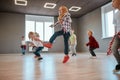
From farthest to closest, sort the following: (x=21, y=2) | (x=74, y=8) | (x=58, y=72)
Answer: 1. (x=74, y=8)
2. (x=21, y=2)
3. (x=58, y=72)

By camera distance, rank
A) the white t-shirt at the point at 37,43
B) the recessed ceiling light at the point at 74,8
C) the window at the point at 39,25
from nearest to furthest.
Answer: the white t-shirt at the point at 37,43
the recessed ceiling light at the point at 74,8
the window at the point at 39,25

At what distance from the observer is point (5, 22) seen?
400 inches

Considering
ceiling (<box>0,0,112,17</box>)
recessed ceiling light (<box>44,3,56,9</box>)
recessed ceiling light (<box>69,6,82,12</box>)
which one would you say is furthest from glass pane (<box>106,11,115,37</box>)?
recessed ceiling light (<box>44,3,56,9</box>)

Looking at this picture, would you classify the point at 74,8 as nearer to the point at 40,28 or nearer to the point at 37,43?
the point at 40,28

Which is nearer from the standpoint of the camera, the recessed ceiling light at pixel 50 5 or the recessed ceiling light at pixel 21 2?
the recessed ceiling light at pixel 21 2

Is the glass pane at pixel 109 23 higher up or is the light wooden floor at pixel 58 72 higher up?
the glass pane at pixel 109 23

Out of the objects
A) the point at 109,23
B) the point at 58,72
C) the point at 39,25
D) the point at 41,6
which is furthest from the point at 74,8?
the point at 58,72

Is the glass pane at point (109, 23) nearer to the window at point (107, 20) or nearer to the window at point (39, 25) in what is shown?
the window at point (107, 20)

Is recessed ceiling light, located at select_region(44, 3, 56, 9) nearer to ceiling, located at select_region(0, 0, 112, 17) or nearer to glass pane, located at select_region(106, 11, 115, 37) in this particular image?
ceiling, located at select_region(0, 0, 112, 17)

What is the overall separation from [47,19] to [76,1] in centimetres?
343

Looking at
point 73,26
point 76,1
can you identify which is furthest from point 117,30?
point 73,26

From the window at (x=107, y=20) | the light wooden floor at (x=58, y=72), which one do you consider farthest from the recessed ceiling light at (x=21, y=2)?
the light wooden floor at (x=58, y=72)

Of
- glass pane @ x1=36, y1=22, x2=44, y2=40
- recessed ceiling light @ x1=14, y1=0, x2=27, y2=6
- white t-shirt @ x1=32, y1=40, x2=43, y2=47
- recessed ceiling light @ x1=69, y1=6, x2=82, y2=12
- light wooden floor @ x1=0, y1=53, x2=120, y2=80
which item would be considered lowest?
light wooden floor @ x1=0, y1=53, x2=120, y2=80

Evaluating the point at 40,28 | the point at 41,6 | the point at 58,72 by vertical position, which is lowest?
the point at 58,72
